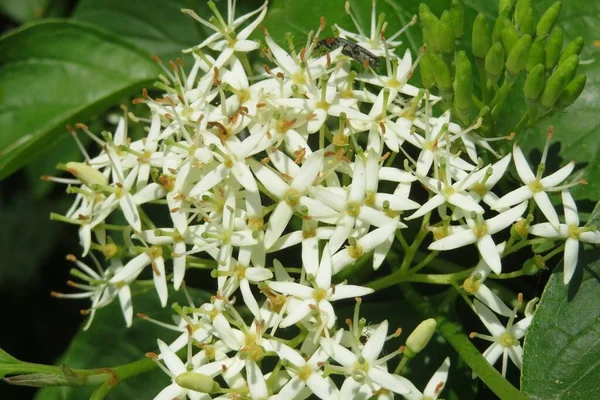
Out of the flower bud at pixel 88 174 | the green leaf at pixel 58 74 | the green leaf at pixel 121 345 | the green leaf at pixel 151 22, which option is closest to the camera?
the flower bud at pixel 88 174

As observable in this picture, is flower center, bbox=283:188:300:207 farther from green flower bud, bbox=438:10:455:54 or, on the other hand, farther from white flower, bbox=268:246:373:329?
green flower bud, bbox=438:10:455:54

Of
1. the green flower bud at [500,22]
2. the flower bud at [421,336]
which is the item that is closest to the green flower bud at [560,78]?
the green flower bud at [500,22]

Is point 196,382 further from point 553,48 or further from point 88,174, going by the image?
point 553,48

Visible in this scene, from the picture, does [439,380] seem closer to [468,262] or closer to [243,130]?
[468,262]

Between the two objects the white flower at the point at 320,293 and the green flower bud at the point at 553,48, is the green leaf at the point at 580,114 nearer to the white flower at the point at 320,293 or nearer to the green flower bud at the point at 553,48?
the green flower bud at the point at 553,48

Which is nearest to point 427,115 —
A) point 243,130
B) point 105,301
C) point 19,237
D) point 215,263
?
point 243,130

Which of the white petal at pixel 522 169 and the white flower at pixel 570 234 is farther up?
the white petal at pixel 522 169
